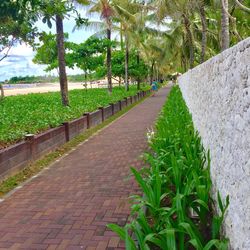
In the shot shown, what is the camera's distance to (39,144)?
25.0 feet

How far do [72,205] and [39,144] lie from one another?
9.54 feet

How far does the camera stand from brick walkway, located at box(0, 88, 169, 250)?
4.00 metres

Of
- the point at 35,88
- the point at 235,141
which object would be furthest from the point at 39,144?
the point at 35,88

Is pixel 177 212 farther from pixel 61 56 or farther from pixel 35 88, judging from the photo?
pixel 35 88

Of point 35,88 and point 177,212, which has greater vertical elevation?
point 177,212

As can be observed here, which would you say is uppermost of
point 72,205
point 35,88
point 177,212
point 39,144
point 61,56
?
point 61,56

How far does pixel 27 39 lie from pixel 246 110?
1916 cm

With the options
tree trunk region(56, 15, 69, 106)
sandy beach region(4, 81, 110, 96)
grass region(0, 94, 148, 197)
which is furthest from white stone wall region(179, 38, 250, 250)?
sandy beach region(4, 81, 110, 96)

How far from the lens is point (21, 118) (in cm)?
1012

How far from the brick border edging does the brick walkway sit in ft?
1.55

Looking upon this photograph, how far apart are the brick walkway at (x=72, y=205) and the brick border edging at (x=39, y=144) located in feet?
1.55

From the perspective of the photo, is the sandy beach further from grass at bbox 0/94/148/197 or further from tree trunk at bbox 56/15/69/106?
grass at bbox 0/94/148/197

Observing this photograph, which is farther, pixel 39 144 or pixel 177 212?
pixel 39 144

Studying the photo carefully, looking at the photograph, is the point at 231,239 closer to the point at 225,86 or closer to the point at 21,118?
the point at 225,86
